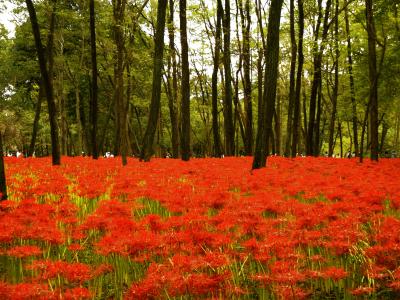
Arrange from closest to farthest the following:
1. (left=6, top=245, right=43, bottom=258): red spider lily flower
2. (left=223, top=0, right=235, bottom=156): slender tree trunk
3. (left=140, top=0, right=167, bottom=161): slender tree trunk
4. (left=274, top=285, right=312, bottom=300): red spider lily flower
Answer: (left=274, top=285, right=312, bottom=300): red spider lily flower → (left=6, top=245, right=43, bottom=258): red spider lily flower → (left=140, top=0, right=167, bottom=161): slender tree trunk → (left=223, top=0, right=235, bottom=156): slender tree trunk

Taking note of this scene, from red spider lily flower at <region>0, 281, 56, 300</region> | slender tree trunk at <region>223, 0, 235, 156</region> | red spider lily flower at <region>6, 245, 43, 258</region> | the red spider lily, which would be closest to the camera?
red spider lily flower at <region>0, 281, 56, 300</region>

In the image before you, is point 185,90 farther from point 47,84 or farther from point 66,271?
point 66,271

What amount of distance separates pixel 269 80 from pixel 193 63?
2591cm

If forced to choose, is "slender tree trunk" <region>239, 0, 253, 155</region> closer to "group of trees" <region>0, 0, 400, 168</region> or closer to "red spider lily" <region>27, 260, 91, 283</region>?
"group of trees" <region>0, 0, 400, 168</region>

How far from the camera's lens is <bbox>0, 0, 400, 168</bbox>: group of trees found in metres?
16.4

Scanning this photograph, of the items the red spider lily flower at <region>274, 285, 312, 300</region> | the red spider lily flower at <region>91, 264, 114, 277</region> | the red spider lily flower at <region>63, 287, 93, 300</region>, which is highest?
the red spider lily flower at <region>63, 287, 93, 300</region>

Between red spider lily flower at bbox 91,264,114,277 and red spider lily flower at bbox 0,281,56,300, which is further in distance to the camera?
red spider lily flower at bbox 91,264,114,277

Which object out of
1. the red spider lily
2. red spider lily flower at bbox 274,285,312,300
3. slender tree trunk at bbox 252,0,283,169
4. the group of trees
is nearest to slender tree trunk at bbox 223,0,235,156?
the group of trees

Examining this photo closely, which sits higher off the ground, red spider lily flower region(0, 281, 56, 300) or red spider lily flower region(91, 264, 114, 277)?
red spider lily flower region(0, 281, 56, 300)

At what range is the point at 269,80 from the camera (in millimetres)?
12992

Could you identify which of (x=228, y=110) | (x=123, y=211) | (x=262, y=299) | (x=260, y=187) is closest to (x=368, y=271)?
(x=262, y=299)

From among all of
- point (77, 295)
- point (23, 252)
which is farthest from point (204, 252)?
point (23, 252)

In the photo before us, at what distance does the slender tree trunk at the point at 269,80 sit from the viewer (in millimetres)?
12461

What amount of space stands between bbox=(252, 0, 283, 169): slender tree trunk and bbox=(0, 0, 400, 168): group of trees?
3cm
